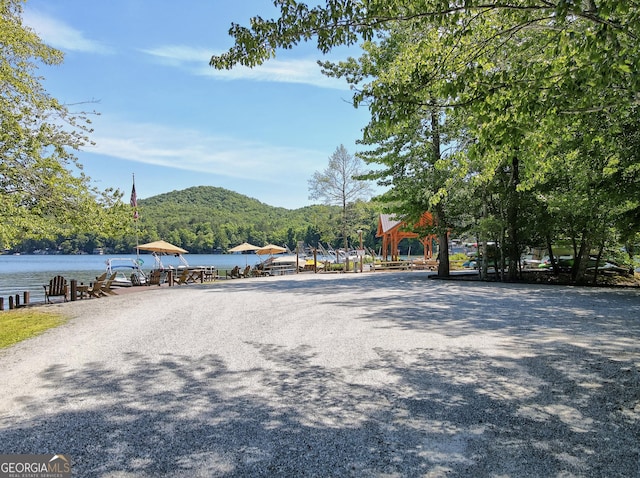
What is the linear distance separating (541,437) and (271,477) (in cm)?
215

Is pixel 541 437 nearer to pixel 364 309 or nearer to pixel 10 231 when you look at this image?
pixel 364 309

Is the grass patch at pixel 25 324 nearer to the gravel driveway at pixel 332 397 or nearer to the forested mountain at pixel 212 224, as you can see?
the gravel driveway at pixel 332 397

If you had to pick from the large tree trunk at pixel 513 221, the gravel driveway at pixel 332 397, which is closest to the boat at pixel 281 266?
the large tree trunk at pixel 513 221

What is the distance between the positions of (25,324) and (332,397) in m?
7.86

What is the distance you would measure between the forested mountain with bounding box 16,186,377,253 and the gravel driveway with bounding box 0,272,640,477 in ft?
132

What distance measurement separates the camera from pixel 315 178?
124 ft

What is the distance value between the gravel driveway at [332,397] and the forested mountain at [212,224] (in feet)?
132

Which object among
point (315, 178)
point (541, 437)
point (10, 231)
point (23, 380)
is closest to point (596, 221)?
point (541, 437)

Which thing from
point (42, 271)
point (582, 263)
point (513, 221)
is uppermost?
point (513, 221)

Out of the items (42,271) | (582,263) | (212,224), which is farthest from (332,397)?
Result: (212,224)

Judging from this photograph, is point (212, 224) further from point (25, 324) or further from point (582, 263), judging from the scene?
point (25, 324)

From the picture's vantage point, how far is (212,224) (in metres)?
85.9

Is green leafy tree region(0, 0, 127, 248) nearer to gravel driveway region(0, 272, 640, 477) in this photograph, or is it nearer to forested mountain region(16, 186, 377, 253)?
gravel driveway region(0, 272, 640, 477)

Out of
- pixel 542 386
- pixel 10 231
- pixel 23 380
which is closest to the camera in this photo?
pixel 542 386
